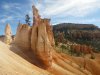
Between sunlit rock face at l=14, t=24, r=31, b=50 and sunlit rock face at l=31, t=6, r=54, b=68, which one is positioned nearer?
sunlit rock face at l=31, t=6, r=54, b=68

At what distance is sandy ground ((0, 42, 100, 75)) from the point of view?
31341 mm

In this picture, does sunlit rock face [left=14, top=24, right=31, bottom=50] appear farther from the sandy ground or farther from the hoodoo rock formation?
the sandy ground

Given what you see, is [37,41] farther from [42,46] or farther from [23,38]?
[23,38]

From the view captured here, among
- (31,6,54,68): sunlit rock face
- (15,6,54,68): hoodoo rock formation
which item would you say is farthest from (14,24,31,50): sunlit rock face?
(31,6,54,68): sunlit rock face

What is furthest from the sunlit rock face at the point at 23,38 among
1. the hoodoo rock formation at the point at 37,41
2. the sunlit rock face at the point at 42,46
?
the sunlit rock face at the point at 42,46

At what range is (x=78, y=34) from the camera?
5576 inches

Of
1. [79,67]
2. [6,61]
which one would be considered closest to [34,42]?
[6,61]

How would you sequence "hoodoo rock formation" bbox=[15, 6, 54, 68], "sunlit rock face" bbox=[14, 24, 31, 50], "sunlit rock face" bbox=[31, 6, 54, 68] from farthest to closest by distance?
"sunlit rock face" bbox=[14, 24, 31, 50], "hoodoo rock formation" bbox=[15, 6, 54, 68], "sunlit rock face" bbox=[31, 6, 54, 68]

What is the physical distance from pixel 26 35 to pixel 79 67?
18.9m

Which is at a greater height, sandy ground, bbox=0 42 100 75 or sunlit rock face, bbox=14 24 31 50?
sunlit rock face, bbox=14 24 31 50

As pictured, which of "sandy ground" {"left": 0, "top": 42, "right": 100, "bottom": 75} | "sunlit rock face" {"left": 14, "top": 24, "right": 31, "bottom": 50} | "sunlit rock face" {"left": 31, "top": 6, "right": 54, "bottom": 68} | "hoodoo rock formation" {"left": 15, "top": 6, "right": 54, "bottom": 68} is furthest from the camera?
"sunlit rock face" {"left": 14, "top": 24, "right": 31, "bottom": 50}

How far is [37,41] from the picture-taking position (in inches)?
1783

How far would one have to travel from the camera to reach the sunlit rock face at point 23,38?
46.1 meters

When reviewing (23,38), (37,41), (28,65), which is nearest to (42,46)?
(37,41)
